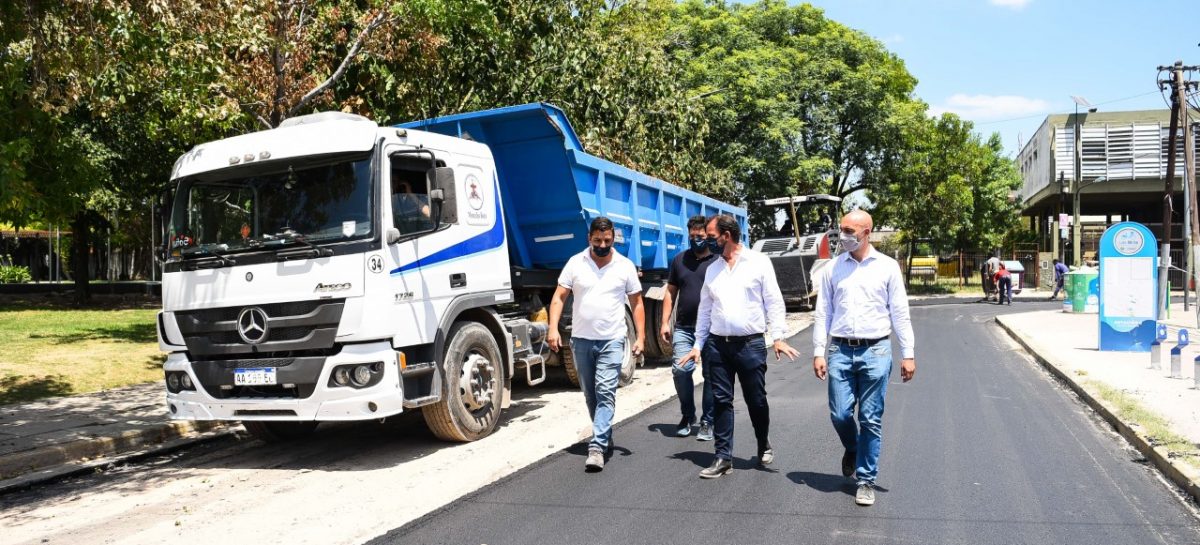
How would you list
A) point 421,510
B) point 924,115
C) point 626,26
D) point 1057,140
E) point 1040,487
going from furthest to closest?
1. point 1057,140
2. point 924,115
3. point 626,26
4. point 1040,487
5. point 421,510

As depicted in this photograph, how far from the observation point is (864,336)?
5.46m

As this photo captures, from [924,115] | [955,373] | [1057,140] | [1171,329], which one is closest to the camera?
[955,373]

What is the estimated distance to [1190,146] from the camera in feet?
90.0

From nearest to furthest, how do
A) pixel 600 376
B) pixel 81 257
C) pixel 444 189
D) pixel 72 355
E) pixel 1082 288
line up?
pixel 600 376, pixel 444 189, pixel 72 355, pixel 1082 288, pixel 81 257

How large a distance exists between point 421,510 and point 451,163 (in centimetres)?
329

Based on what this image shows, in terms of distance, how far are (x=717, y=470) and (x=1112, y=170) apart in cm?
4571

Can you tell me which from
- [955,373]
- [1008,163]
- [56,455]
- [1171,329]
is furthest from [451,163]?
[1008,163]

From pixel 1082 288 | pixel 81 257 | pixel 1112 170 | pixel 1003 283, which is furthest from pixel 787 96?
pixel 81 257

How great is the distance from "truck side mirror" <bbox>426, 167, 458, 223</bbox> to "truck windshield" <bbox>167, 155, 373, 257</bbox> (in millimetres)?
563

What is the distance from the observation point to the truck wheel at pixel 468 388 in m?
7.20

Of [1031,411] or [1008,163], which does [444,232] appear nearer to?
[1031,411]

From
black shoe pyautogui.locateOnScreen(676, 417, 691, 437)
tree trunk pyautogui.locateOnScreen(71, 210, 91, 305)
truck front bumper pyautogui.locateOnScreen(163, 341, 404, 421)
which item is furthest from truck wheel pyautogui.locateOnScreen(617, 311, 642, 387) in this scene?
tree trunk pyautogui.locateOnScreen(71, 210, 91, 305)

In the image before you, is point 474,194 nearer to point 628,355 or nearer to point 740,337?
point 740,337

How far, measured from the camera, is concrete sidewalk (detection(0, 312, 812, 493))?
700 cm
